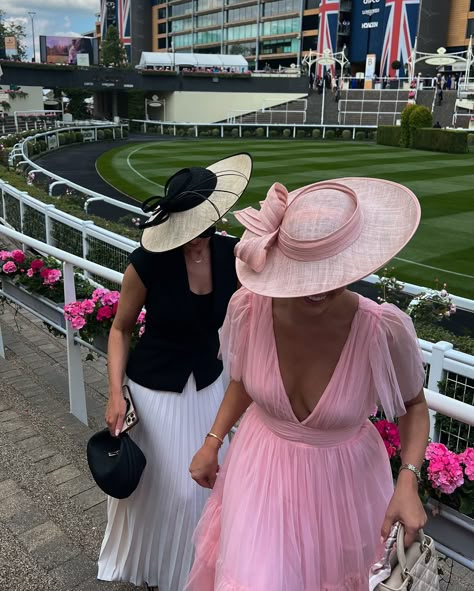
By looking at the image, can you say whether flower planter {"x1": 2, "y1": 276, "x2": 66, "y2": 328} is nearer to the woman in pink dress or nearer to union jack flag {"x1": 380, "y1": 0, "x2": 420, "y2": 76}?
the woman in pink dress

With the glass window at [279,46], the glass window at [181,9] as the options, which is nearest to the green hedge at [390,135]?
the glass window at [279,46]

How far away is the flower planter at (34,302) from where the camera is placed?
4301 millimetres

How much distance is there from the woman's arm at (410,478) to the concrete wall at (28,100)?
48.6m

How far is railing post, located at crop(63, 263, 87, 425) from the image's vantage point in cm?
396

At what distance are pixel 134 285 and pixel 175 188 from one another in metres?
0.41

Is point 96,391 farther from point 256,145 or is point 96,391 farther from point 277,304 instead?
point 256,145

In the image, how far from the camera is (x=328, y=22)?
7412 centimetres

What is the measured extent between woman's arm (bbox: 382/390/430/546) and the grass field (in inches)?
301

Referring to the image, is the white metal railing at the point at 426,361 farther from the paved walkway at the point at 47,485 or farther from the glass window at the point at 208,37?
the glass window at the point at 208,37

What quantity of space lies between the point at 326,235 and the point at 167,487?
139 cm

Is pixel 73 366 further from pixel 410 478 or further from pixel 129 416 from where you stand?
pixel 410 478

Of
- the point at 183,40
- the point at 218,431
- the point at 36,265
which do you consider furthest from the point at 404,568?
the point at 183,40

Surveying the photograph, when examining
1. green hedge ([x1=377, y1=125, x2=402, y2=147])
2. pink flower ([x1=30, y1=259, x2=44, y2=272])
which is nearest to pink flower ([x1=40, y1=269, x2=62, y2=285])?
pink flower ([x1=30, y1=259, x2=44, y2=272])

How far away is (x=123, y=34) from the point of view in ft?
338
